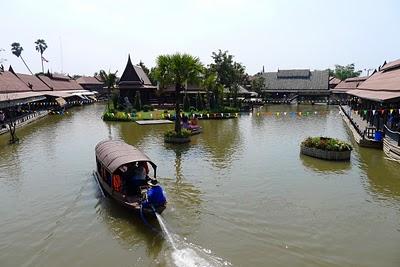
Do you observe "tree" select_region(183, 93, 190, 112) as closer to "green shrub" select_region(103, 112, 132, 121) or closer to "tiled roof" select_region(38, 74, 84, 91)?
"green shrub" select_region(103, 112, 132, 121)

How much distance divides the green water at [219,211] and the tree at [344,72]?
115407 mm

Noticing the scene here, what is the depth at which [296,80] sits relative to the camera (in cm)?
8319

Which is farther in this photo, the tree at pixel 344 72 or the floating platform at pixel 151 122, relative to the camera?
the tree at pixel 344 72

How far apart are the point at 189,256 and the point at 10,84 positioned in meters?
47.8

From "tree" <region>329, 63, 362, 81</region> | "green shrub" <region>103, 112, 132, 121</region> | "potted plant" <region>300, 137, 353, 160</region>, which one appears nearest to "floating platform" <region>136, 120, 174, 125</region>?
"green shrub" <region>103, 112, 132, 121</region>

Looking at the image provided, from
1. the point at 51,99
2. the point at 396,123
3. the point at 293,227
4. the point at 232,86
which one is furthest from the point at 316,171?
the point at 51,99

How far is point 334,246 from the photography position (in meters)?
12.1

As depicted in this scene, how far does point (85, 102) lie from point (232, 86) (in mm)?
34785

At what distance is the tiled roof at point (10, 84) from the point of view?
46.3 m

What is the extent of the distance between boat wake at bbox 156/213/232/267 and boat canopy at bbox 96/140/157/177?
386cm

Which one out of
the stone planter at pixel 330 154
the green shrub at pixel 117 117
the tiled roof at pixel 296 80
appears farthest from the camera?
the tiled roof at pixel 296 80

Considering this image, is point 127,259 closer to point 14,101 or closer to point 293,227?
point 293,227

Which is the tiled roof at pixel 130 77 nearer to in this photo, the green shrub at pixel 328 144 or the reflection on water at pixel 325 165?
the green shrub at pixel 328 144

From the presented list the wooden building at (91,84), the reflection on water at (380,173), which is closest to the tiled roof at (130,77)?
the reflection on water at (380,173)
